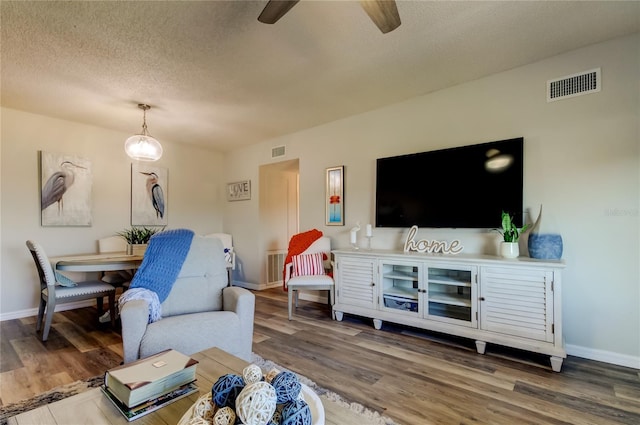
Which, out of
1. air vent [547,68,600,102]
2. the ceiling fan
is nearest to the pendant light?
the ceiling fan

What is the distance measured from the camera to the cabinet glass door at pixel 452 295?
2.60 m

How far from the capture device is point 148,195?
477 cm

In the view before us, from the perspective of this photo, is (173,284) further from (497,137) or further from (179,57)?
(497,137)

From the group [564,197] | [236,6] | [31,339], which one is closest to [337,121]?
[236,6]

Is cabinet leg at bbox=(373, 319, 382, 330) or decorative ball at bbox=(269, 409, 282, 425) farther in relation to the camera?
cabinet leg at bbox=(373, 319, 382, 330)

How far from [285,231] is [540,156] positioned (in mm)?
3985

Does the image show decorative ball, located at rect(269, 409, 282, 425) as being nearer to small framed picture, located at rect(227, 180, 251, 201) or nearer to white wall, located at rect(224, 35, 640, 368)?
white wall, located at rect(224, 35, 640, 368)

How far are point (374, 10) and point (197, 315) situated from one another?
211cm

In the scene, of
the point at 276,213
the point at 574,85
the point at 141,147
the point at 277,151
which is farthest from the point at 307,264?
the point at 574,85

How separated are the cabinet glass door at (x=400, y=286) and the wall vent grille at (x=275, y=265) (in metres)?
2.58

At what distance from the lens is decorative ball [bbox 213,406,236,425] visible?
0.83m

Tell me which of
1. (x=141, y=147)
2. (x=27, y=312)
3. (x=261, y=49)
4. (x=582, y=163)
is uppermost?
(x=261, y=49)

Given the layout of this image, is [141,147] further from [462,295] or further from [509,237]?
[509,237]

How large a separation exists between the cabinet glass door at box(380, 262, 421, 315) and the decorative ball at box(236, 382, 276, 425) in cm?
232
